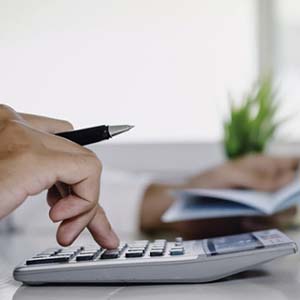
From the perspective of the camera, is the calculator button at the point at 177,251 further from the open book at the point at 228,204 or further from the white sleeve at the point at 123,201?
the white sleeve at the point at 123,201

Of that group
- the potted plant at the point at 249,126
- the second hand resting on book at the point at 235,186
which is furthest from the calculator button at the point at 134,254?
the potted plant at the point at 249,126

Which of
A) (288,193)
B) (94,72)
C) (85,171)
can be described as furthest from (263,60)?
(85,171)

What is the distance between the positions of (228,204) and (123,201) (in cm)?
27

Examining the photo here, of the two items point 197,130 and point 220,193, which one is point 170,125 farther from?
point 220,193

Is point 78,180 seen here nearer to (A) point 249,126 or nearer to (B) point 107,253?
(B) point 107,253

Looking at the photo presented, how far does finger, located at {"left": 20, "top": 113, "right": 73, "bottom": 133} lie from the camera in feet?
2.09

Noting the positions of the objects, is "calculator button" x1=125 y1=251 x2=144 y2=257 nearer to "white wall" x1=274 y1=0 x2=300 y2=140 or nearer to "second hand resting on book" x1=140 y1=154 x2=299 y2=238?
"second hand resting on book" x1=140 y1=154 x2=299 y2=238

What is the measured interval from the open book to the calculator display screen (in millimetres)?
209

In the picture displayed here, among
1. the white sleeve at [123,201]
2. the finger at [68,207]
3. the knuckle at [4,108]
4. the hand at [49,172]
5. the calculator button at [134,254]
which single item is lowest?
the white sleeve at [123,201]

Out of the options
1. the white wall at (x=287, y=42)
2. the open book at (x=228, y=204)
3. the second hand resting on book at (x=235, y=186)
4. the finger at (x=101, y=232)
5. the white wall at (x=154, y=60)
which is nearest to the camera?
the finger at (x=101, y=232)

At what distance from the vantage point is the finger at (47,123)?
2.09 feet

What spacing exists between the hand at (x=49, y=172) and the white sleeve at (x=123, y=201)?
0.46 meters

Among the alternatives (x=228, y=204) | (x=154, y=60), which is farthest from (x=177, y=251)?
(x=154, y=60)

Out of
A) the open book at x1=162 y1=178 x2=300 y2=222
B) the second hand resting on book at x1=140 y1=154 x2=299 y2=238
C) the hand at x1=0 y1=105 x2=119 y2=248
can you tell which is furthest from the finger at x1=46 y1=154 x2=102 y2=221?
the second hand resting on book at x1=140 y1=154 x2=299 y2=238
